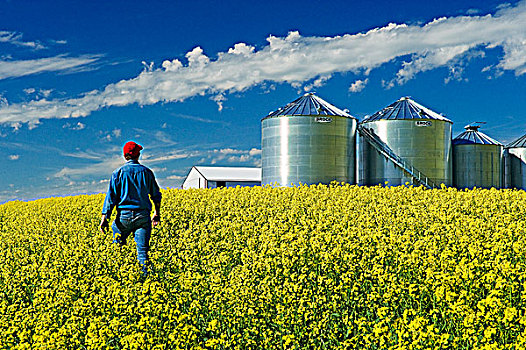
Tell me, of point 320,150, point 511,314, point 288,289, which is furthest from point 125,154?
point 320,150

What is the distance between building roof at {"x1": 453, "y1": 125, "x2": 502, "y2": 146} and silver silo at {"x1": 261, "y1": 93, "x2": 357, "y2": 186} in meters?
10.4

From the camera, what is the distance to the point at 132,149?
418 inches

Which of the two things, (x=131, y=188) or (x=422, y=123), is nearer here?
(x=131, y=188)

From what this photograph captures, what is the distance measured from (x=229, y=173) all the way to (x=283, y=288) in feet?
139

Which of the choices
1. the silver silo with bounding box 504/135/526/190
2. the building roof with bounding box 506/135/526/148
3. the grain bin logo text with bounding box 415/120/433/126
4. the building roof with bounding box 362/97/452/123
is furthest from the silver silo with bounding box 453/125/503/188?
the grain bin logo text with bounding box 415/120/433/126

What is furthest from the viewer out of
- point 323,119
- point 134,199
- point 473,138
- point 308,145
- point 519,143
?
point 519,143

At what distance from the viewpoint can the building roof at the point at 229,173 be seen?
47.9 metres

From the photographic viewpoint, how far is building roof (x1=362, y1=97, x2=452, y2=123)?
30.1m

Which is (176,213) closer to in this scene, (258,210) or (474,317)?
(258,210)

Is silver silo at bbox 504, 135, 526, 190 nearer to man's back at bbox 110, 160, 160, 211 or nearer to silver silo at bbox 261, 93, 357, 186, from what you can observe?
silver silo at bbox 261, 93, 357, 186

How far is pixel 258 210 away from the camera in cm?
1554

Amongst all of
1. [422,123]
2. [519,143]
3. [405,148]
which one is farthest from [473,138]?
Result: [405,148]

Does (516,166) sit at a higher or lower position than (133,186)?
higher

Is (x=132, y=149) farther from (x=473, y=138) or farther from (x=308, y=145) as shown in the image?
(x=473, y=138)
